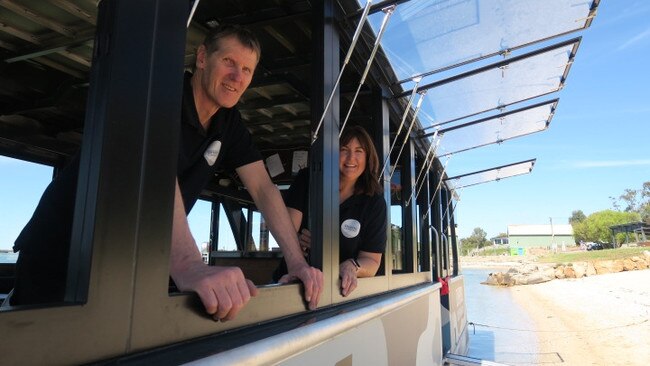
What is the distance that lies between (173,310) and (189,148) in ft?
2.11

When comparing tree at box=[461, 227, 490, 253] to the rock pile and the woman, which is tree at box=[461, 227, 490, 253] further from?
the woman

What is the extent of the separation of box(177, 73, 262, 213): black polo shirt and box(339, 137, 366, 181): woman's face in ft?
2.91

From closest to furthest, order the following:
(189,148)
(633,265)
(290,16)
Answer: (189,148)
(290,16)
(633,265)

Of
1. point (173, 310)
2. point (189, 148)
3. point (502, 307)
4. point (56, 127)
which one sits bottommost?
point (502, 307)

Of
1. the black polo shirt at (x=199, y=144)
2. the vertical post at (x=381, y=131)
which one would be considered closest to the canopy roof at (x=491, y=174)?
the vertical post at (x=381, y=131)

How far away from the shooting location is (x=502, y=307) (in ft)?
59.3

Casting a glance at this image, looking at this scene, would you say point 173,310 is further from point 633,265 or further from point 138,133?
point 633,265

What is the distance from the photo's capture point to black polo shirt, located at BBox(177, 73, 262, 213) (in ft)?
4.37

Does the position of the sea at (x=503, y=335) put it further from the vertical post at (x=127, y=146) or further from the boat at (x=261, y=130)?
the vertical post at (x=127, y=146)

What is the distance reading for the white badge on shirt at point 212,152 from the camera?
1.44 m

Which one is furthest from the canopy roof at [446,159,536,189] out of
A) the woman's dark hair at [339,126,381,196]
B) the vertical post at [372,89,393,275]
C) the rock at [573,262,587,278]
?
the rock at [573,262,587,278]

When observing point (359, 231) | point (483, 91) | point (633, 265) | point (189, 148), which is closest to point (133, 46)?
point (189, 148)

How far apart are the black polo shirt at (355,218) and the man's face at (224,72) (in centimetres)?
91

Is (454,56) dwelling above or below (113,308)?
above
